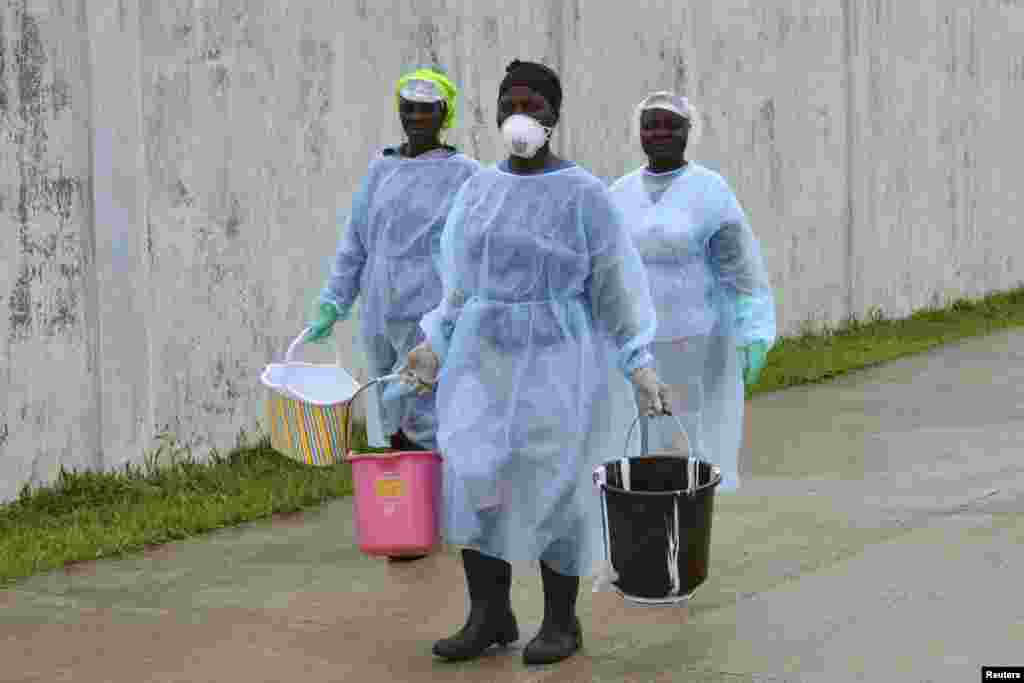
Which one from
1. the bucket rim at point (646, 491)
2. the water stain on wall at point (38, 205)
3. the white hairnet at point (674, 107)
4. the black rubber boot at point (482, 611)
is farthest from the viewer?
the water stain on wall at point (38, 205)

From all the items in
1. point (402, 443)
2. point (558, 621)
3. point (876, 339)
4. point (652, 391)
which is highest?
point (652, 391)

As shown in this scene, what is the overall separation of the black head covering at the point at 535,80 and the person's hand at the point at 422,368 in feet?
2.76

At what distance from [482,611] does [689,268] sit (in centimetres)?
181

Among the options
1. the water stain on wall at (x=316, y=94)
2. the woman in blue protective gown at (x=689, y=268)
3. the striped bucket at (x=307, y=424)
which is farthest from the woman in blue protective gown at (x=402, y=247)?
the water stain on wall at (x=316, y=94)

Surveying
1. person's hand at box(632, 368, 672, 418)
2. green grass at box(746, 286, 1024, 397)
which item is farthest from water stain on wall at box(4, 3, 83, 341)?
green grass at box(746, 286, 1024, 397)

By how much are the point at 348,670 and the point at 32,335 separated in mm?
3098

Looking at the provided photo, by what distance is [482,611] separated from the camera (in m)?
6.14

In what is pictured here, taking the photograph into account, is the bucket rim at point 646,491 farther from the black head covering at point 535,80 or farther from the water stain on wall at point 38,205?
the water stain on wall at point 38,205

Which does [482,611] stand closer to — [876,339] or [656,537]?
[656,537]

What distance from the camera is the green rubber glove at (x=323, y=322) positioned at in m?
7.90

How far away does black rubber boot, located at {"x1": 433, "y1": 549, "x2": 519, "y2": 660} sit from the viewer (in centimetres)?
610

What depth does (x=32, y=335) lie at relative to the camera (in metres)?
8.53

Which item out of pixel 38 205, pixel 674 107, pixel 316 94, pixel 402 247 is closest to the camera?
pixel 674 107

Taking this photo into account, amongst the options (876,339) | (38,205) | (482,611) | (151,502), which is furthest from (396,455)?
(876,339)
